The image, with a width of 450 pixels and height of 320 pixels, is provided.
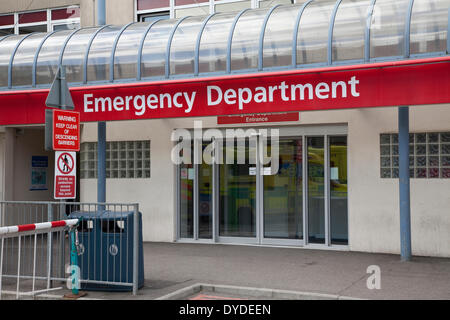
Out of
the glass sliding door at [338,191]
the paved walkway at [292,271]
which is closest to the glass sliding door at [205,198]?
the paved walkway at [292,271]

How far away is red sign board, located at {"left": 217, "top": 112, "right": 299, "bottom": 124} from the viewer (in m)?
11.9

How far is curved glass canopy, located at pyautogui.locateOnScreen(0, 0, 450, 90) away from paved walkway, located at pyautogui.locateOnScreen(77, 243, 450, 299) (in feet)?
11.5

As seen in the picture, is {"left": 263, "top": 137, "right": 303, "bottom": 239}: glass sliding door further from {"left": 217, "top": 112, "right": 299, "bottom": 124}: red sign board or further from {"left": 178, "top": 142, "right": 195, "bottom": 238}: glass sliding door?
{"left": 178, "top": 142, "right": 195, "bottom": 238}: glass sliding door

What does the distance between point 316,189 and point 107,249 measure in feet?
18.1

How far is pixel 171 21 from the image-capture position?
38.7 ft

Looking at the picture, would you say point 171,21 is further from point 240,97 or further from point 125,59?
point 240,97

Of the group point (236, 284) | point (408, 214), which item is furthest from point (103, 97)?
point (408, 214)

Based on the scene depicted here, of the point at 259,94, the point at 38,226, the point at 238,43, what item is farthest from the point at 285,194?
the point at 38,226

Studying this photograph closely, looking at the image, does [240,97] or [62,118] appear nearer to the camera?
[62,118]

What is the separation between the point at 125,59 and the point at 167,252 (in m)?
4.01

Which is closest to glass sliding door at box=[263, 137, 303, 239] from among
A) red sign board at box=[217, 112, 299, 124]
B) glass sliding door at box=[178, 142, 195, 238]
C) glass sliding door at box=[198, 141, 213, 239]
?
red sign board at box=[217, 112, 299, 124]

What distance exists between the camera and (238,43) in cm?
1071

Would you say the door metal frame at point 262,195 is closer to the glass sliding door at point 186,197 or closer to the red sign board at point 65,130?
the glass sliding door at point 186,197

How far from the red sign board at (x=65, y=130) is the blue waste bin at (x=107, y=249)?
1060 millimetres
